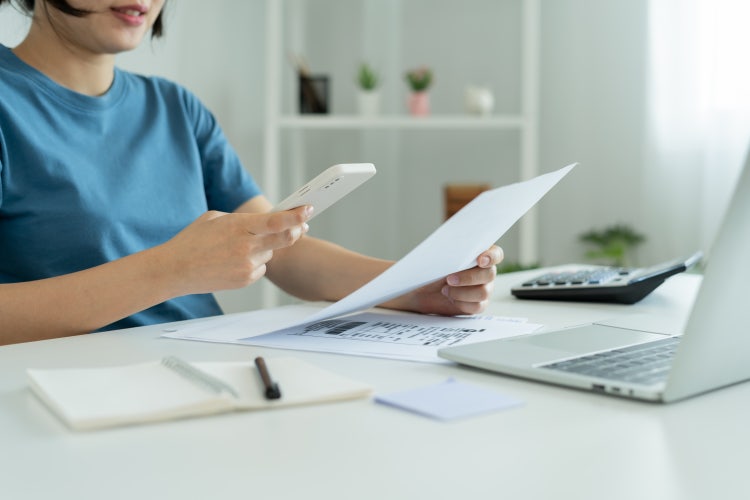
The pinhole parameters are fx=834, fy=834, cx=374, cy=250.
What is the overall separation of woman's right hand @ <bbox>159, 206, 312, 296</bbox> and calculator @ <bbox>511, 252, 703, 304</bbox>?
0.41 metres

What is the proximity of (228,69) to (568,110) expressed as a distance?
1.28 m

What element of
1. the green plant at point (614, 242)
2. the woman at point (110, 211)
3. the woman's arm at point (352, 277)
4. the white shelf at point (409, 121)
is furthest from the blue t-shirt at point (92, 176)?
the green plant at point (614, 242)

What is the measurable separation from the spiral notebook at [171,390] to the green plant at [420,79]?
8.24 feet

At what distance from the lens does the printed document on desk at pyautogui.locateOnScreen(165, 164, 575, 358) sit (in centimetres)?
82

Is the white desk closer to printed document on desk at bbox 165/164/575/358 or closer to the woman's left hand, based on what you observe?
printed document on desk at bbox 165/164/575/358

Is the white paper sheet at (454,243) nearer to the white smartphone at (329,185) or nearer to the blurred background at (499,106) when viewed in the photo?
the white smartphone at (329,185)

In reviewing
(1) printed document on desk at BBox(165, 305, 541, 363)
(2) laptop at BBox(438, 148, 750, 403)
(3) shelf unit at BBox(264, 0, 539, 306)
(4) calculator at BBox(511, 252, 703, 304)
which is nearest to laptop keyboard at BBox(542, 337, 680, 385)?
(2) laptop at BBox(438, 148, 750, 403)

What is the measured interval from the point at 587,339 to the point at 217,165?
822 millimetres

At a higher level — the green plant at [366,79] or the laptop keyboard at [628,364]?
the green plant at [366,79]

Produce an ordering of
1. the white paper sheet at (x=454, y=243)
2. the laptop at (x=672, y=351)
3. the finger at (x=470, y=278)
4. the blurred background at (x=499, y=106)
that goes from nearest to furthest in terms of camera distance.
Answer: the laptop at (x=672, y=351) → the white paper sheet at (x=454, y=243) → the finger at (x=470, y=278) → the blurred background at (x=499, y=106)

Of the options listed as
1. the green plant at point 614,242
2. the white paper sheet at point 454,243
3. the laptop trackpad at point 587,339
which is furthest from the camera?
the green plant at point 614,242

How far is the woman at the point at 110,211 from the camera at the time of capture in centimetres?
87

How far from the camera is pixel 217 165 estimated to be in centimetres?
140

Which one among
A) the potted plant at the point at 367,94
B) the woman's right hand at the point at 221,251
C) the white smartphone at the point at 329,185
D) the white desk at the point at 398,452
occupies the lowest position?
the white desk at the point at 398,452
